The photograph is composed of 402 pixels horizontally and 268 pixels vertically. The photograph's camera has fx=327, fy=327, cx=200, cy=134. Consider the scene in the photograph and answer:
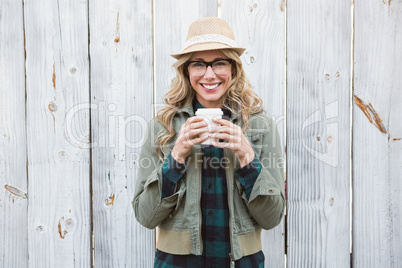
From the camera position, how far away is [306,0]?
1875mm

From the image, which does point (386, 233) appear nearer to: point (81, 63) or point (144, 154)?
point (144, 154)

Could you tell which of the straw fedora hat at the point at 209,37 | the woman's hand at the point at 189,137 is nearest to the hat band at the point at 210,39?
the straw fedora hat at the point at 209,37

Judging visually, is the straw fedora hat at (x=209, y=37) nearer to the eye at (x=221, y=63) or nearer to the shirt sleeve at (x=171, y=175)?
the eye at (x=221, y=63)

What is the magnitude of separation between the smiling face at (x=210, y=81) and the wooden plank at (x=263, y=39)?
0.45 metres

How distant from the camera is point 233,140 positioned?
131cm

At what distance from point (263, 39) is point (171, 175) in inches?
39.2

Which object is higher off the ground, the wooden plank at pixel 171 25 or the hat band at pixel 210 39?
the wooden plank at pixel 171 25

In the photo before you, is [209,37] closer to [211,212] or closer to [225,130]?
[225,130]

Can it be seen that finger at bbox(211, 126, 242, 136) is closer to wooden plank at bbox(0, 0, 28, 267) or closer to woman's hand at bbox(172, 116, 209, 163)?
woman's hand at bbox(172, 116, 209, 163)

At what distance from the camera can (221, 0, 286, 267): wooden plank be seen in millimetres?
1868

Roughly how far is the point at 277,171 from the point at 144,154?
61 centimetres

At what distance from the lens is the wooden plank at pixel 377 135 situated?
73.9 inches

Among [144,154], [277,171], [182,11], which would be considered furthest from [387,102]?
[144,154]

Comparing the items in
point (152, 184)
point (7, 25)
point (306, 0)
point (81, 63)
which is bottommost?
point (152, 184)
